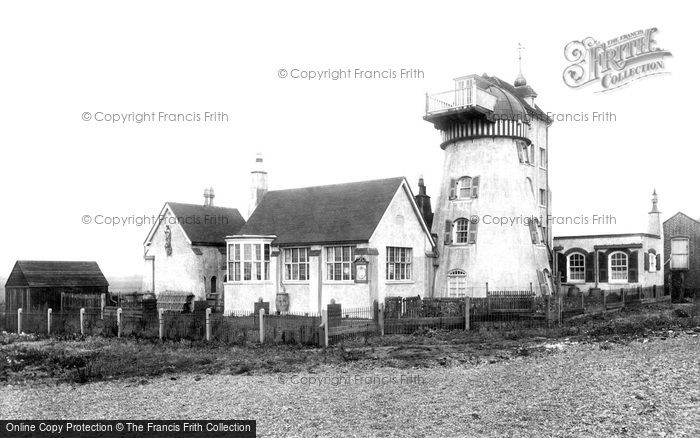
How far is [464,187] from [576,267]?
1020cm

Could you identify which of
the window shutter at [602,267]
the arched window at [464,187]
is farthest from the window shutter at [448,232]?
the window shutter at [602,267]

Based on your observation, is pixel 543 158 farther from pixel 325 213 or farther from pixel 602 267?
pixel 325 213

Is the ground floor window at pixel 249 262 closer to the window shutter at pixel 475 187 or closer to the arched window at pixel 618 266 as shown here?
the window shutter at pixel 475 187

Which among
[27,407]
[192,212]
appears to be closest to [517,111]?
[192,212]

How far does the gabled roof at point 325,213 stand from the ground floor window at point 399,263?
2014 millimetres

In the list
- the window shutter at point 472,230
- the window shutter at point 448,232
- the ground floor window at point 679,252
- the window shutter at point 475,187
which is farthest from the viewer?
the ground floor window at point 679,252

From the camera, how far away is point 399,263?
3158cm

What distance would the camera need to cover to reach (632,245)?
39125 millimetres

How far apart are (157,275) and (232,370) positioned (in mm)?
22072

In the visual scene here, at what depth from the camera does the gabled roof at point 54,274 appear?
3532 cm

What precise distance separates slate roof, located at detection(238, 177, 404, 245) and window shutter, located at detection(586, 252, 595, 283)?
15.6m

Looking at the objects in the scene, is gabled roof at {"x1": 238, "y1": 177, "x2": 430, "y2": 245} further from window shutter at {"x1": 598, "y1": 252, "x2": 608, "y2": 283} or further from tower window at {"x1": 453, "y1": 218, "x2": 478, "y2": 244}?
window shutter at {"x1": 598, "y1": 252, "x2": 608, "y2": 283}

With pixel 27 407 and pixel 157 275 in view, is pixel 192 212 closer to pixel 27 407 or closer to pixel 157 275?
pixel 157 275

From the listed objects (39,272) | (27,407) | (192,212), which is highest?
(192,212)
